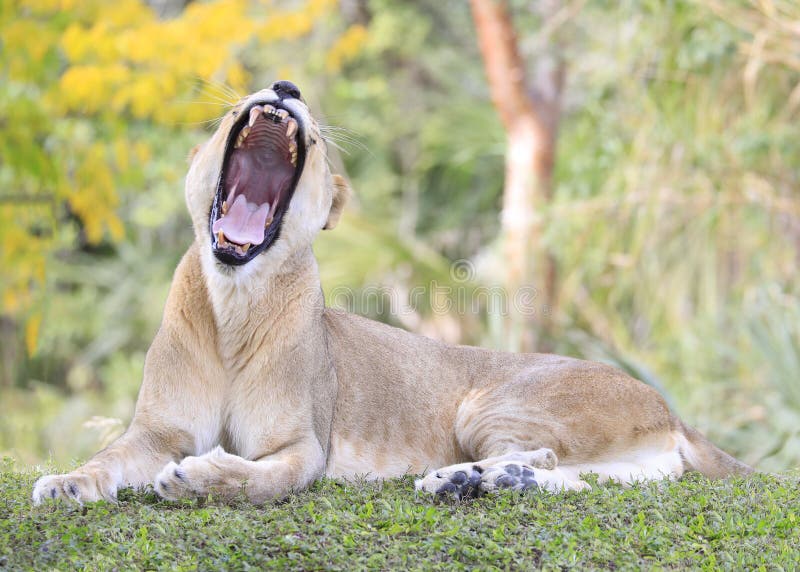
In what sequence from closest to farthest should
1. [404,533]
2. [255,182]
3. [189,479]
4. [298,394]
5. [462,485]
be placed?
1. [404,533]
2. [189,479]
3. [462,485]
4. [298,394]
5. [255,182]

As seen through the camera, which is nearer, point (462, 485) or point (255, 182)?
point (462, 485)

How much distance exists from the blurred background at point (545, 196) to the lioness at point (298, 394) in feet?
6.61

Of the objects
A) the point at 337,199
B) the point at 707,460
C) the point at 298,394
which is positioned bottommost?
the point at 707,460

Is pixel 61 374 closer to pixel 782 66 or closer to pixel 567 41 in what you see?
pixel 567 41

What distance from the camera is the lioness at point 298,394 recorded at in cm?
424

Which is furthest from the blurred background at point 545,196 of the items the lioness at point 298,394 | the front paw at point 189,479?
the front paw at point 189,479

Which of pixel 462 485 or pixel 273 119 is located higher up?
pixel 273 119

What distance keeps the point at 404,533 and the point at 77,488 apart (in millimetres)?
1181

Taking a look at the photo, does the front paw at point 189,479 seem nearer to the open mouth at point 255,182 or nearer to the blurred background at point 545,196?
the open mouth at point 255,182

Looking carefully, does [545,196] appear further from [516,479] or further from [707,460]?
[516,479]

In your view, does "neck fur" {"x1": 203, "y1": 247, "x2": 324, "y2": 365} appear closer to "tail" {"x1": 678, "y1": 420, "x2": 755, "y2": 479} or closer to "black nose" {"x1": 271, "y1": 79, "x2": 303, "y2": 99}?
"black nose" {"x1": 271, "y1": 79, "x2": 303, "y2": 99}

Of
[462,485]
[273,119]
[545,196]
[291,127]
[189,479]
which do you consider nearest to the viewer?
[189,479]

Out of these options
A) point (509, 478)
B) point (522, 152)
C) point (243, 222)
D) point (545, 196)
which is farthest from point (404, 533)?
point (522, 152)

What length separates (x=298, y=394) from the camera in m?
4.55
